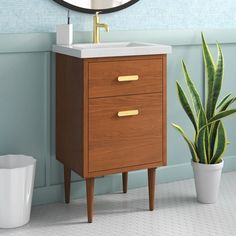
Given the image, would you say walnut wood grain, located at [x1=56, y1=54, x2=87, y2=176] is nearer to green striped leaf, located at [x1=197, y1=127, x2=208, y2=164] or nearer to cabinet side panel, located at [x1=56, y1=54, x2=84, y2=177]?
cabinet side panel, located at [x1=56, y1=54, x2=84, y2=177]

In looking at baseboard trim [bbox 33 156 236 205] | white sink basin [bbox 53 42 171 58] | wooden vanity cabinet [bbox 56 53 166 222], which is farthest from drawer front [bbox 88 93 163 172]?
baseboard trim [bbox 33 156 236 205]

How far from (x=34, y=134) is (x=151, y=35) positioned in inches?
31.9

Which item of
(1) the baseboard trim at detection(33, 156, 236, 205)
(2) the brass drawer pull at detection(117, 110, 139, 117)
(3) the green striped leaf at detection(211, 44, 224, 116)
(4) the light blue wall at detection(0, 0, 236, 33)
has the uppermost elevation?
(4) the light blue wall at detection(0, 0, 236, 33)

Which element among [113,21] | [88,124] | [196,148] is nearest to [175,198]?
[196,148]

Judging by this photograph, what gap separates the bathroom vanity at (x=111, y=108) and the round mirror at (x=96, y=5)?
8.7 inches

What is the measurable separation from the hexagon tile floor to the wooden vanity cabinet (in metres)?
0.12

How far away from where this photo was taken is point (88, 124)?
7.88 ft

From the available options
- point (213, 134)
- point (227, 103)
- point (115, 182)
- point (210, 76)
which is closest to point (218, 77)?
point (210, 76)

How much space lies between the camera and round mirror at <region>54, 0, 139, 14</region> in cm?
269

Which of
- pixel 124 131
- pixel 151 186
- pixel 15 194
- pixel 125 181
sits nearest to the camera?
pixel 15 194

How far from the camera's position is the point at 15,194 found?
2391 millimetres

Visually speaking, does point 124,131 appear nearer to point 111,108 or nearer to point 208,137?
point 111,108

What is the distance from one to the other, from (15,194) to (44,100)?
52 centimetres

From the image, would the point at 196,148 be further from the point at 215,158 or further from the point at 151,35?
the point at 151,35
